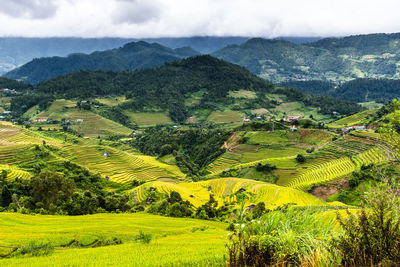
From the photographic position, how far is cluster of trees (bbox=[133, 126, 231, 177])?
81894 millimetres

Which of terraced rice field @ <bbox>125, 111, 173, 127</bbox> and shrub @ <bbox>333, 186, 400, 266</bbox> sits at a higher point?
shrub @ <bbox>333, 186, 400, 266</bbox>

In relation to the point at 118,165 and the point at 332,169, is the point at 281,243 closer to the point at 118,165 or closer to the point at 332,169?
the point at 332,169

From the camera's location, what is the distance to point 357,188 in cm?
4319

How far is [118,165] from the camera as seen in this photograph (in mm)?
65938

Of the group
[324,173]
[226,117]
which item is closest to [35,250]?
[324,173]

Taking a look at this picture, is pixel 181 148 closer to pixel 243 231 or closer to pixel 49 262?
pixel 49 262

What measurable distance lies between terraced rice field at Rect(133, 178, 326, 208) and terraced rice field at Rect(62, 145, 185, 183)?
1324 cm

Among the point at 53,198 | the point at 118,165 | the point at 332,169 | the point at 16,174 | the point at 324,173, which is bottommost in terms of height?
the point at 118,165

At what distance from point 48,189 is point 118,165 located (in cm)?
3174

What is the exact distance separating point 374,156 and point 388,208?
59.3m

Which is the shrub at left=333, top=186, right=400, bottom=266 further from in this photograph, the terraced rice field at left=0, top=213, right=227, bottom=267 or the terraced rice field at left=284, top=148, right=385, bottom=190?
the terraced rice field at left=284, top=148, right=385, bottom=190

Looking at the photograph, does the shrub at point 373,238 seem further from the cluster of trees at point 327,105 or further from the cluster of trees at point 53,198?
the cluster of trees at point 327,105

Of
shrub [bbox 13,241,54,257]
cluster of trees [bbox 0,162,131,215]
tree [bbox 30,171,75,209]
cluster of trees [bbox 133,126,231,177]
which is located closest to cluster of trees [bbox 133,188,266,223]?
cluster of trees [bbox 0,162,131,215]

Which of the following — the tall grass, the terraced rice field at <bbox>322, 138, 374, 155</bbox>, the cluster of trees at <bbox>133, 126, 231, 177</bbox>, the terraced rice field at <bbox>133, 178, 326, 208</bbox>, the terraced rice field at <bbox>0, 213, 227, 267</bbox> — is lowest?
the cluster of trees at <bbox>133, 126, 231, 177</bbox>
